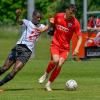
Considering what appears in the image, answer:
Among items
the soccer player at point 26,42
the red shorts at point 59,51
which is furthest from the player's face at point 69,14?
the red shorts at point 59,51

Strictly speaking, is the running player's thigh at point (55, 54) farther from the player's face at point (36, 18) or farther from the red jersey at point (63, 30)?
the player's face at point (36, 18)

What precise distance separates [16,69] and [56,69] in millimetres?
1206

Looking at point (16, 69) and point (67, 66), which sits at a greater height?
point (16, 69)

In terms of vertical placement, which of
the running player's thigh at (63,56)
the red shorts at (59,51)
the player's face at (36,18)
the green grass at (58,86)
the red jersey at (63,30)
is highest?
the player's face at (36,18)

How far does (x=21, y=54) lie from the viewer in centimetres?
1628

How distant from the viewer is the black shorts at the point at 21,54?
53.4ft

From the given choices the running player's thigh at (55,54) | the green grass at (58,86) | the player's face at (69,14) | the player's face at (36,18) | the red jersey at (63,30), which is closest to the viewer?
the green grass at (58,86)

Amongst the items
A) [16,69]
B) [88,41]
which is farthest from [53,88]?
[88,41]

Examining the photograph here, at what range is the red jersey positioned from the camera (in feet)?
54.9

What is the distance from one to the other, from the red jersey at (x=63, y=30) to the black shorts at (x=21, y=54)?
0.89m

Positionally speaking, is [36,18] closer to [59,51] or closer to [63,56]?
[59,51]

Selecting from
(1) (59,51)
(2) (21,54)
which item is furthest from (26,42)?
→ (1) (59,51)

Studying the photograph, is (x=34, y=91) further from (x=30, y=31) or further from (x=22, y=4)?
(x=22, y=4)

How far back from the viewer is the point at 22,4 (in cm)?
8831
